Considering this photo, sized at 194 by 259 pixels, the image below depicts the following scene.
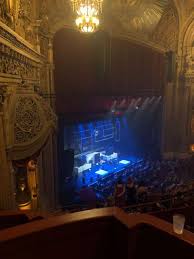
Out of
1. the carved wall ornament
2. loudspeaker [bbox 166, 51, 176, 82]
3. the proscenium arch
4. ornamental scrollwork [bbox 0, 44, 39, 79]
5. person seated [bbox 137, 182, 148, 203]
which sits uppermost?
the proscenium arch

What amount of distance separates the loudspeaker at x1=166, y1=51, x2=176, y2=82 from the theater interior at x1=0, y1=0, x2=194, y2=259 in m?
0.05

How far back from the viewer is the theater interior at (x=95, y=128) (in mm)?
1582

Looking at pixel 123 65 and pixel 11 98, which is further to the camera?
pixel 123 65

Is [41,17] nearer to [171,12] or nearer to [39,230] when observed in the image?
[39,230]

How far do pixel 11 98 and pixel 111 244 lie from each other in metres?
2.80

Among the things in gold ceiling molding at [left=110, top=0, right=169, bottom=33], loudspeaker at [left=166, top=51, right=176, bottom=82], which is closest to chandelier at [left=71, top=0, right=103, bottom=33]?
gold ceiling molding at [left=110, top=0, right=169, bottom=33]

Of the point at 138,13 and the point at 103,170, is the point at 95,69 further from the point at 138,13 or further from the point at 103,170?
the point at 103,170

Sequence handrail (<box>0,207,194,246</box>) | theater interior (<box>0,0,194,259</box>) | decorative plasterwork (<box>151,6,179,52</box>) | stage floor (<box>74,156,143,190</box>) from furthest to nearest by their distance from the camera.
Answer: decorative plasterwork (<box>151,6,179,52</box>)
stage floor (<box>74,156,143,190</box>)
theater interior (<box>0,0,194,259</box>)
handrail (<box>0,207,194,246</box>)

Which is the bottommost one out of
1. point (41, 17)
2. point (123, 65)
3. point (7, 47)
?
point (7, 47)

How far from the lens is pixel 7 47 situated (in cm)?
350

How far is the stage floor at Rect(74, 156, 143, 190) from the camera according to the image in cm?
991

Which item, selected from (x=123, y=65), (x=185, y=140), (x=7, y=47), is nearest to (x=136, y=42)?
(x=123, y=65)

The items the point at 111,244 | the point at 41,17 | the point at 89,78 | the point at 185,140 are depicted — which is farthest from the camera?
the point at 185,140

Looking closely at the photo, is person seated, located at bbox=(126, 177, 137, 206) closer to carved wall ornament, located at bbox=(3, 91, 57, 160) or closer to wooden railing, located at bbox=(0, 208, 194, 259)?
carved wall ornament, located at bbox=(3, 91, 57, 160)
